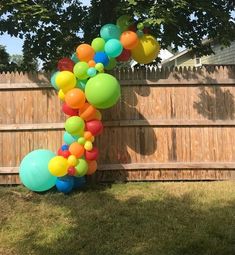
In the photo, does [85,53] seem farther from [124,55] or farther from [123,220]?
[123,220]

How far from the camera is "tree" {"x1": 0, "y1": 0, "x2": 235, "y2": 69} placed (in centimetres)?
738

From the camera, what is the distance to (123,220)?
5672 millimetres

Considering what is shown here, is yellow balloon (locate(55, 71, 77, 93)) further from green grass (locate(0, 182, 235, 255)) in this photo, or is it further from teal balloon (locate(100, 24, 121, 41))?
green grass (locate(0, 182, 235, 255))

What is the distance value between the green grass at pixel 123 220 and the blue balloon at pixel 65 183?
0.14 meters

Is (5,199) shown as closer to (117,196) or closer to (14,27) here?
(117,196)

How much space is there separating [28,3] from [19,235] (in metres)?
4.58

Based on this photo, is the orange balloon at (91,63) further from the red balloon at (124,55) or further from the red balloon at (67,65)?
the red balloon at (124,55)

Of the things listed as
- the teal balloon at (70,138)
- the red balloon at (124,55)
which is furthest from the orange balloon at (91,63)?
the teal balloon at (70,138)

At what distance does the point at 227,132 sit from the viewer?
788 cm

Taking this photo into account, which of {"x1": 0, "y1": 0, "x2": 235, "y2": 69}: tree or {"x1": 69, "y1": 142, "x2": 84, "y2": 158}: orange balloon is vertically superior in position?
{"x1": 0, "y1": 0, "x2": 235, "y2": 69}: tree

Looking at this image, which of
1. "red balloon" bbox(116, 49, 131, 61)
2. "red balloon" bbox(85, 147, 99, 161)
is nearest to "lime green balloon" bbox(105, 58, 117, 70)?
"red balloon" bbox(116, 49, 131, 61)

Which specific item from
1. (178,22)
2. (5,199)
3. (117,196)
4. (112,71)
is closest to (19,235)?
(5,199)

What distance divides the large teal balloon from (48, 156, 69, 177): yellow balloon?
8.9 inches

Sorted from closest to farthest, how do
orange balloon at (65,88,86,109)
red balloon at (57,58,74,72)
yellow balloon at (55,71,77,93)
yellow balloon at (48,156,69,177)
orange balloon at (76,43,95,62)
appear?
yellow balloon at (48,156,69,177), orange balloon at (65,88,86,109), yellow balloon at (55,71,77,93), orange balloon at (76,43,95,62), red balloon at (57,58,74,72)
